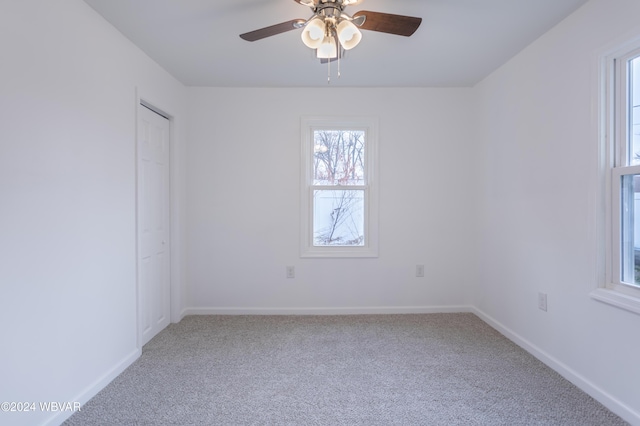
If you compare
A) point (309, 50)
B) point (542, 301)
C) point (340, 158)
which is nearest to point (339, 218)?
point (340, 158)

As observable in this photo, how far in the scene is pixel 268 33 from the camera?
1.88m

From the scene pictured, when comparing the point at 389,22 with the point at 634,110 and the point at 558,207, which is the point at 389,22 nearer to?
the point at 634,110

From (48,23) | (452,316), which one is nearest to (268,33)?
(48,23)

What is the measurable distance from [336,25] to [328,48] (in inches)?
4.8

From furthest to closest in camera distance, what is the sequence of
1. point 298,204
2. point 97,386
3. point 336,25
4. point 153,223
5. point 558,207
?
point 298,204
point 153,223
point 558,207
point 97,386
point 336,25

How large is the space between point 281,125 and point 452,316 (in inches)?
107

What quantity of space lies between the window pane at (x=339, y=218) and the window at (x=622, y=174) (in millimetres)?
2067

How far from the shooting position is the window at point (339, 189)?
3.52 m

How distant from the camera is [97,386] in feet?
6.82

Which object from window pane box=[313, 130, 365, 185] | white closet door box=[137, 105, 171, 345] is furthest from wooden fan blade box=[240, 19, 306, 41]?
window pane box=[313, 130, 365, 185]

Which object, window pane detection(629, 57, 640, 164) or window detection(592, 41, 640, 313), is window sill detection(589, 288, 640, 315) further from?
window pane detection(629, 57, 640, 164)

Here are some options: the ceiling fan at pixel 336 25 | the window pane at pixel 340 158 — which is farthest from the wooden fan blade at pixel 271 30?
the window pane at pixel 340 158

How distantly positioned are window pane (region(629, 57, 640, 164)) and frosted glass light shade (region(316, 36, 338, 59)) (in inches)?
66.9

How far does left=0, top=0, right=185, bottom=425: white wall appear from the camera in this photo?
153 centimetres
